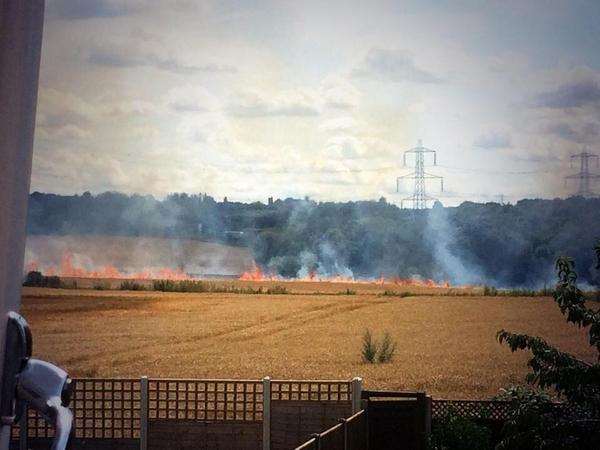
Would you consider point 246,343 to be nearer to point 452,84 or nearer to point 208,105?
point 208,105

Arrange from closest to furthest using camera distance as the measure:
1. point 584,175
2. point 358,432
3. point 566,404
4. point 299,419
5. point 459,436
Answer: point 566,404
point 358,432
point 459,436
point 299,419
point 584,175

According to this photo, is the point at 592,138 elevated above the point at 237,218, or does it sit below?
above

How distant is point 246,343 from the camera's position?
7.18 metres

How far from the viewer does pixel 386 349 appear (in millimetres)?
7031

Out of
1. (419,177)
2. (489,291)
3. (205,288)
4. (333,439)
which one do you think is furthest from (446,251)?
(333,439)

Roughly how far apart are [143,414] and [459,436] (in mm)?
2089

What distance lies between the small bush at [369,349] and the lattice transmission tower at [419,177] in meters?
1.24

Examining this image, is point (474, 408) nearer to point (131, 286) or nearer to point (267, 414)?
point (267, 414)

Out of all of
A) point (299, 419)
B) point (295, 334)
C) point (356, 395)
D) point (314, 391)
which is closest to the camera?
point (356, 395)

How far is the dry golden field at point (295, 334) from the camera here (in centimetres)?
700

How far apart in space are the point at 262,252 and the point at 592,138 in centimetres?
277

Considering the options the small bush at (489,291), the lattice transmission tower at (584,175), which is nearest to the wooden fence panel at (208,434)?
the small bush at (489,291)

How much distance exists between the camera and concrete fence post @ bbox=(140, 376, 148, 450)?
242 inches

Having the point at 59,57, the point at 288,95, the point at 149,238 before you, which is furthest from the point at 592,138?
the point at 59,57
